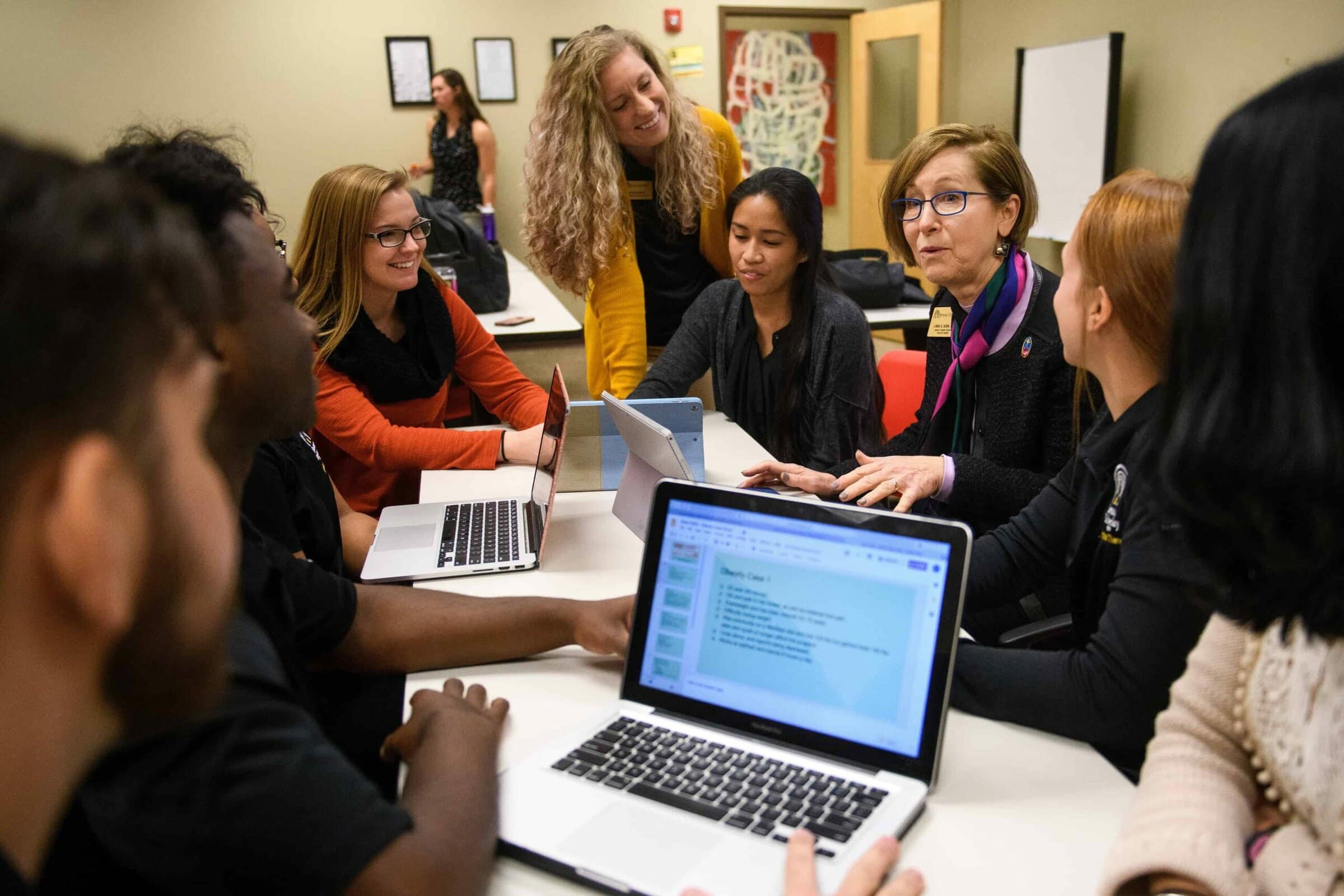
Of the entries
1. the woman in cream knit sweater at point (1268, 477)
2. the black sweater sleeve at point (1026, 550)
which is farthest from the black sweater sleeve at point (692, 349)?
the woman in cream knit sweater at point (1268, 477)

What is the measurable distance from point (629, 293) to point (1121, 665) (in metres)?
1.86

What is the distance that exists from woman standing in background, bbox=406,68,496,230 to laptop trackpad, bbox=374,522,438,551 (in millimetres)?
4834

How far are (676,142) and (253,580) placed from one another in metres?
1.86

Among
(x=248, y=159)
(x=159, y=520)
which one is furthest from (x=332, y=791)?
(x=248, y=159)

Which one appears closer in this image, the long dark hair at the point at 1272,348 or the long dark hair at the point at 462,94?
the long dark hair at the point at 1272,348

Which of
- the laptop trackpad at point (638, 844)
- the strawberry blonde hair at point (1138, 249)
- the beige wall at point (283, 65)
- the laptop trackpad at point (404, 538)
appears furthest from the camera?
the beige wall at point (283, 65)

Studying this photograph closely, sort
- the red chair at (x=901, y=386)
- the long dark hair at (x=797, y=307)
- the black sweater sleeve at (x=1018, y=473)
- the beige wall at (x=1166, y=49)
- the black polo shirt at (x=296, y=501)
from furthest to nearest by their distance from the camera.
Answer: the beige wall at (x=1166, y=49), the red chair at (x=901, y=386), the long dark hair at (x=797, y=307), the black sweater sleeve at (x=1018, y=473), the black polo shirt at (x=296, y=501)

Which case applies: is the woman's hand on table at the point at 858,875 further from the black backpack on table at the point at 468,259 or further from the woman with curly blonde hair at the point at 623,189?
the black backpack on table at the point at 468,259

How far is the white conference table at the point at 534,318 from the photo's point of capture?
3.46 meters

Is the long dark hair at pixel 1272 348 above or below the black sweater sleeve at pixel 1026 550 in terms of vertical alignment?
above

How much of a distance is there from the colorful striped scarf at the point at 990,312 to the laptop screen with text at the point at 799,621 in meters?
1.12

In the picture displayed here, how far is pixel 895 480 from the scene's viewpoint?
5.87ft

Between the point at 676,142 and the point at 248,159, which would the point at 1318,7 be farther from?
the point at 248,159

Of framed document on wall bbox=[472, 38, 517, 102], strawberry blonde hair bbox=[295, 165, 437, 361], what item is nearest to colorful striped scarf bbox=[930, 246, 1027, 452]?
strawberry blonde hair bbox=[295, 165, 437, 361]
